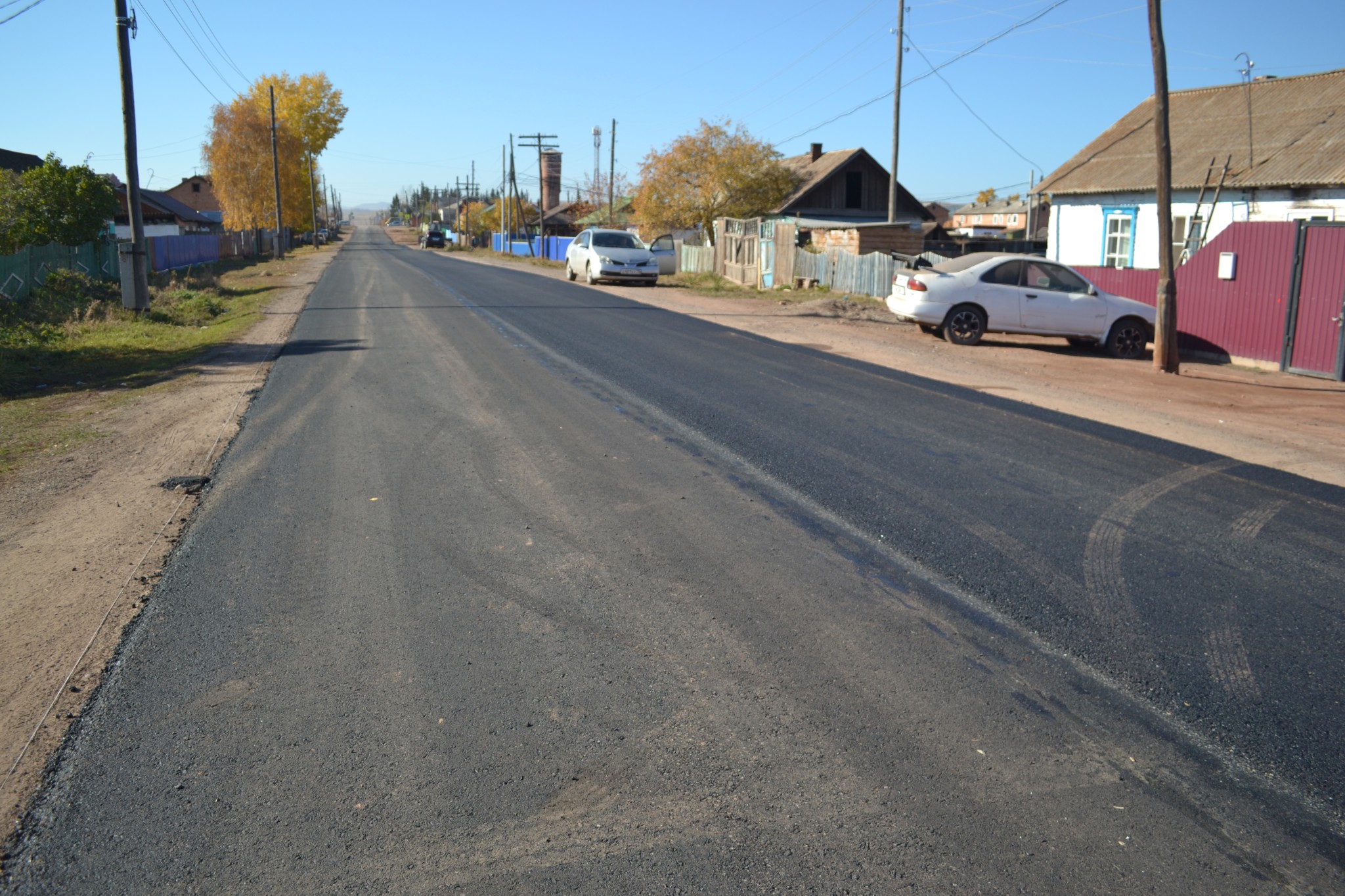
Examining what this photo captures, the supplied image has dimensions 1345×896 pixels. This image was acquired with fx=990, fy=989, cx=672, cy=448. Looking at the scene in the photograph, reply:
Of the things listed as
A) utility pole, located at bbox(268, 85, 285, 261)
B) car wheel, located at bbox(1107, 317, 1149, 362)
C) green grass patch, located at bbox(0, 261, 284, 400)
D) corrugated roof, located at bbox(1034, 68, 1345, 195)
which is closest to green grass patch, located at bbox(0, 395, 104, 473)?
green grass patch, located at bbox(0, 261, 284, 400)

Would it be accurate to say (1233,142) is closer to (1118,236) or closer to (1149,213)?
(1149,213)

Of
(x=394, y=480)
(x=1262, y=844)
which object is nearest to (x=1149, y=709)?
(x=1262, y=844)

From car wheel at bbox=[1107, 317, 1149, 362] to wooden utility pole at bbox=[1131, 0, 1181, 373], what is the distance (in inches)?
67.8

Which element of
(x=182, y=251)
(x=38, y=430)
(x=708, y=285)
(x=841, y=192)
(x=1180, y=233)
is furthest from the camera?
(x=841, y=192)

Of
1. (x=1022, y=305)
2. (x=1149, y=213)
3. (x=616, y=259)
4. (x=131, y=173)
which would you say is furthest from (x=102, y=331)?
(x=1149, y=213)

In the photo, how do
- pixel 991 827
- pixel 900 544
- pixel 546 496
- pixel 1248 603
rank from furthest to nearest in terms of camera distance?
pixel 546 496 → pixel 900 544 → pixel 1248 603 → pixel 991 827

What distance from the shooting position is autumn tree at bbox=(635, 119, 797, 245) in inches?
1784

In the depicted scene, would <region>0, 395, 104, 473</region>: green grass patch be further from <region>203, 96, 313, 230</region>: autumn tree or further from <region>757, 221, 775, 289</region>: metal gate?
<region>203, 96, 313, 230</region>: autumn tree

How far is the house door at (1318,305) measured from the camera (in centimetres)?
1323

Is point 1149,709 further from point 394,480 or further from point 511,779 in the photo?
point 394,480

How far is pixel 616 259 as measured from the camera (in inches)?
1231

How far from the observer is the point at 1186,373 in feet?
46.6

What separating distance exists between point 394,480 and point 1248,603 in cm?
540

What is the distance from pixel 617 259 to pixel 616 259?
0.07 ft
